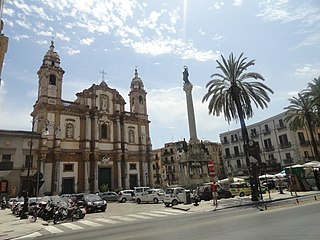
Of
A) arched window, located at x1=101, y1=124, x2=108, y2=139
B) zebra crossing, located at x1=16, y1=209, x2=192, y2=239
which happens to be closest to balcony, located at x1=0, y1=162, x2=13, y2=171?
arched window, located at x1=101, y1=124, x2=108, y2=139

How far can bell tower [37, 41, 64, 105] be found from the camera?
41875 mm

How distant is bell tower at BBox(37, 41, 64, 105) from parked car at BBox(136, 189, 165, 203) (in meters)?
23.7

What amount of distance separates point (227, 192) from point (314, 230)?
64.3 feet

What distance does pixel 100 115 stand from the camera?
47.4 meters

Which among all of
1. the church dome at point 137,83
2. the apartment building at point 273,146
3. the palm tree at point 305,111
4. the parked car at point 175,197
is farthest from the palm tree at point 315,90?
the church dome at point 137,83

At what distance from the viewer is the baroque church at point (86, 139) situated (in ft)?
130

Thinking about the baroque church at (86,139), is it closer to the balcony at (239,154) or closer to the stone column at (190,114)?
the stone column at (190,114)

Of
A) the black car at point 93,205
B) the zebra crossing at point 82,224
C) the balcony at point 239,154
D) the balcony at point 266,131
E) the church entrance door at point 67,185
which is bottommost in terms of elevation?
the zebra crossing at point 82,224

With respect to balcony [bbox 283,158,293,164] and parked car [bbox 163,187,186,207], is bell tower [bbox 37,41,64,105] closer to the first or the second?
parked car [bbox 163,187,186,207]

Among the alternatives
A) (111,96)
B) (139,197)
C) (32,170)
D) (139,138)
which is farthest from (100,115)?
(139,197)

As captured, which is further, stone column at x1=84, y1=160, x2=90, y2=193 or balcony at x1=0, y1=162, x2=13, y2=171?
stone column at x1=84, y1=160, x2=90, y2=193

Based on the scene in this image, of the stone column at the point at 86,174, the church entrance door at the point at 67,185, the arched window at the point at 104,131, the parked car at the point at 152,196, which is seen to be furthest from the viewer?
the arched window at the point at 104,131

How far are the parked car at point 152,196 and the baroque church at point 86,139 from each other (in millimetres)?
15985

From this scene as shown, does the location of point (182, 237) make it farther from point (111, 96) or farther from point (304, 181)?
point (111, 96)
